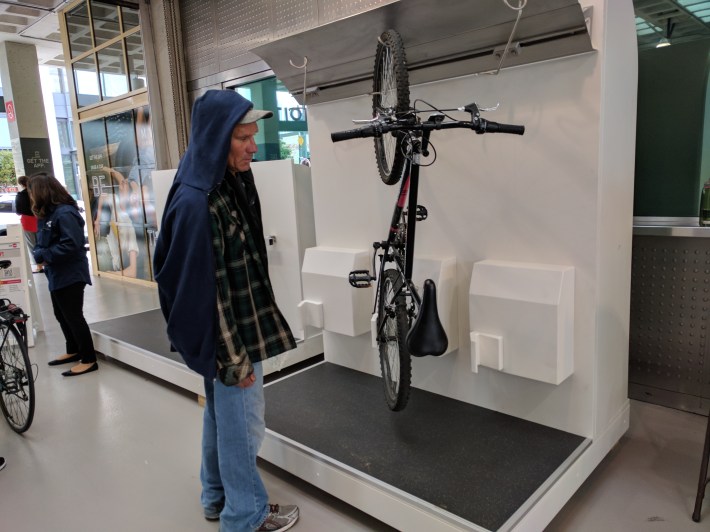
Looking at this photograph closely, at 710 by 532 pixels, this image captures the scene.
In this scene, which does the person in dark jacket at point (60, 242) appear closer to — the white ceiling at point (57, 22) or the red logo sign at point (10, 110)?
the white ceiling at point (57, 22)

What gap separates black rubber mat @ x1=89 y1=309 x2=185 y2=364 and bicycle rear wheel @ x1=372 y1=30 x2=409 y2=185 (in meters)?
2.25

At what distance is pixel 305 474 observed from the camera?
247 cm

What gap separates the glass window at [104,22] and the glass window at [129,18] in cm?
24

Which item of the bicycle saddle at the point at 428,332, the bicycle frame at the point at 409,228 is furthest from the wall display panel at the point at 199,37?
the bicycle saddle at the point at 428,332

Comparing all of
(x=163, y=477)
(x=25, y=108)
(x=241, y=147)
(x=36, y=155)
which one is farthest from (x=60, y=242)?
(x=25, y=108)

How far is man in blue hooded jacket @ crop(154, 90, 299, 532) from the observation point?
178 centimetres

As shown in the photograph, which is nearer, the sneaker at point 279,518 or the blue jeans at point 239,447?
the blue jeans at point 239,447

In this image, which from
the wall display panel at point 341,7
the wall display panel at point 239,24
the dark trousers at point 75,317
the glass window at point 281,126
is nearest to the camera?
the dark trousers at point 75,317

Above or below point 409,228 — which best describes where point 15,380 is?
below

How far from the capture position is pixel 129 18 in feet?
23.4

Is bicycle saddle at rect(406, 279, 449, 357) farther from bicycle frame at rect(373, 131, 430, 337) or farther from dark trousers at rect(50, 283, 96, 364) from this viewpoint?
dark trousers at rect(50, 283, 96, 364)

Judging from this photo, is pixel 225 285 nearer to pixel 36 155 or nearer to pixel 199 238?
pixel 199 238

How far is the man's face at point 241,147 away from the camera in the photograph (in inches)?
74.0

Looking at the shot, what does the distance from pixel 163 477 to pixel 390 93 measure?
2325 millimetres
